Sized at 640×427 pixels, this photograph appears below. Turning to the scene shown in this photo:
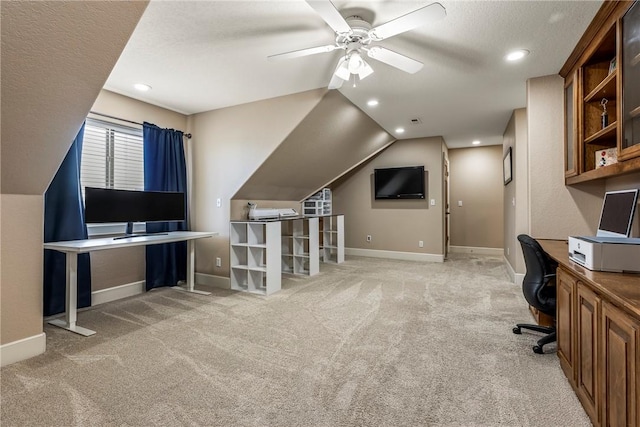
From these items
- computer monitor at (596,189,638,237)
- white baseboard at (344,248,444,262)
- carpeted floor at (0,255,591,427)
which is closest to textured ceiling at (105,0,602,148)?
computer monitor at (596,189,638,237)

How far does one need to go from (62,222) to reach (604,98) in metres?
5.17

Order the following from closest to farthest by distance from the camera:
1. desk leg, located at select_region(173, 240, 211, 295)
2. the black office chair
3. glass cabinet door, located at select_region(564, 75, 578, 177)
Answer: the black office chair, glass cabinet door, located at select_region(564, 75, 578, 177), desk leg, located at select_region(173, 240, 211, 295)

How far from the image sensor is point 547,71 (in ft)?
10.5

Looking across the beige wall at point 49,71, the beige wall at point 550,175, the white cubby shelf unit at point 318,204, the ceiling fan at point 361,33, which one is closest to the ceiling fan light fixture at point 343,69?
the ceiling fan at point 361,33

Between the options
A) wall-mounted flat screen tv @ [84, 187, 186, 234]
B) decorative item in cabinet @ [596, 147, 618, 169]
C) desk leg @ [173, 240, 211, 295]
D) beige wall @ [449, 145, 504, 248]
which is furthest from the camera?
beige wall @ [449, 145, 504, 248]

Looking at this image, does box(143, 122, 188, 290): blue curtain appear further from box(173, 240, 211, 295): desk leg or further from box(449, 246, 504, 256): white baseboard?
box(449, 246, 504, 256): white baseboard

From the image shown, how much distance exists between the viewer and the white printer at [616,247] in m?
1.67

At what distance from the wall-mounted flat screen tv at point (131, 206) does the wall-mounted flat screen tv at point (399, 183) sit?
3.98 m

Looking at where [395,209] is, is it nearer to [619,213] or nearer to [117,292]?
[619,213]

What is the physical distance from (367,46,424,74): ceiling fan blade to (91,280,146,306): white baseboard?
386 cm

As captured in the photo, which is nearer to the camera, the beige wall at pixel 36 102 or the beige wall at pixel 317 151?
the beige wall at pixel 36 102

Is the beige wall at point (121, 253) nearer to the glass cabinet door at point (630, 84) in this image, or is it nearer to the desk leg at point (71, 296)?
the desk leg at point (71, 296)

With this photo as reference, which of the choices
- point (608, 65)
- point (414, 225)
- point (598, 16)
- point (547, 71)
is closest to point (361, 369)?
point (598, 16)

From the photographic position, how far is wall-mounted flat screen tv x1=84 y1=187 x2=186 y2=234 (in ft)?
10.7
